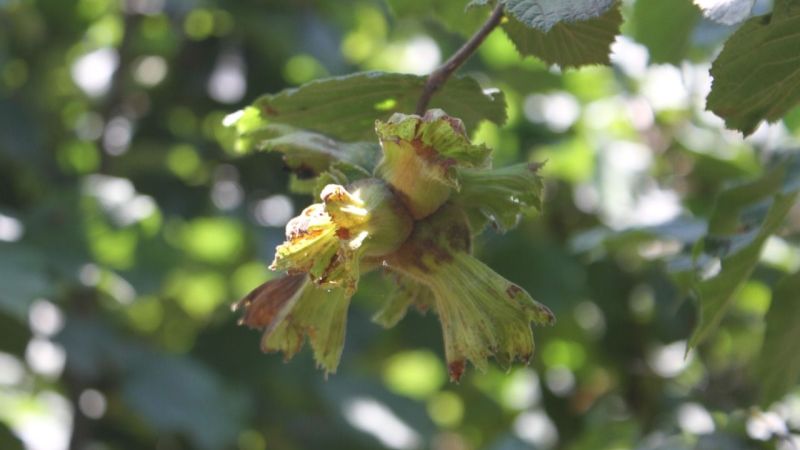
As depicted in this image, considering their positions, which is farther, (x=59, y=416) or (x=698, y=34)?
(x=59, y=416)

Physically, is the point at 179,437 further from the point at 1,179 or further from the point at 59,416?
Answer: the point at 1,179

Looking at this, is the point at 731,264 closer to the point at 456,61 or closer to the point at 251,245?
the point at 456,61

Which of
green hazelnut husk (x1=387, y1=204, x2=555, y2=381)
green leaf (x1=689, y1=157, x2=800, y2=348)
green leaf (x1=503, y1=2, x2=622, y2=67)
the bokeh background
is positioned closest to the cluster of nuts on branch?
green hazelnut husk (x1=387, y1=204, x2=555, y2=381)

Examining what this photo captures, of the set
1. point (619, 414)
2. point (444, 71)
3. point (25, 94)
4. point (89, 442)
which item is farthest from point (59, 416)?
point (444, 71)

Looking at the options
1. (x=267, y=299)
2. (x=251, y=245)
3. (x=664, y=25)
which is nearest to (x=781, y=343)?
(x=664, y=25)

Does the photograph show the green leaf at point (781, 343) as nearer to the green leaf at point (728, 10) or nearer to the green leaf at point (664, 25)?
the green leaf at point (664, 25)
